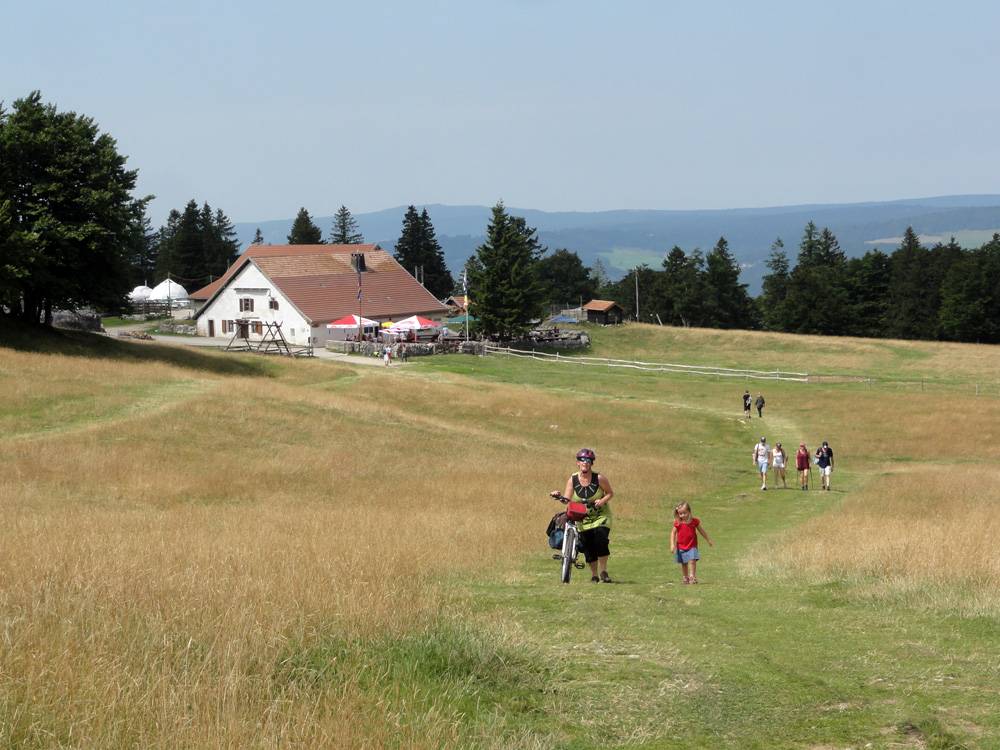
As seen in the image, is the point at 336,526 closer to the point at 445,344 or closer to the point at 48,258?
the point at 48,258

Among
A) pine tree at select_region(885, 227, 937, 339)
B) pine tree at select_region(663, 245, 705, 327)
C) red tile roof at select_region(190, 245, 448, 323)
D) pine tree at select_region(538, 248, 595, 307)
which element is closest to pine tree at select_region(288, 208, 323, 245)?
pine tree at select_region(538, 248, 595, 307)

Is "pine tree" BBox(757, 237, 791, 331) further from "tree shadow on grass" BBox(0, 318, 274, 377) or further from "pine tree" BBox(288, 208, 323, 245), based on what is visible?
"tree shadow on grass" BBox(0, 318, 274, 377)

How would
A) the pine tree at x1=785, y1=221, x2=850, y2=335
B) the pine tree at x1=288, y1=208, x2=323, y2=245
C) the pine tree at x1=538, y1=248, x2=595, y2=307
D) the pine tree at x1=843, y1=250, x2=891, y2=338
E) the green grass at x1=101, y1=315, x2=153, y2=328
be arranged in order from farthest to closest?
the pine tree at x1=538, y1=248, x2=595, y2=307 < the pine tree at x1=288, y1=208, x2=323, y2=245 < the pine tree at x1=843, y1=250, x2=891, y2=338 < the pine tree at x1=785, y1=221, x2=850, y2=335 < the green grass at x1=101, y1=315, x2=153, y2=328

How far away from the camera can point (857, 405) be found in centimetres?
5494

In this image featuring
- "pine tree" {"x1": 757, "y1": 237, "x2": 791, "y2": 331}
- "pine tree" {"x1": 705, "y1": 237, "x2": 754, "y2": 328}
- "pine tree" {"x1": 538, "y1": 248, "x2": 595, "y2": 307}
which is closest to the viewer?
"pine tree" {"x1": 757, "y1": 237, "x2": 791, "y2": 331}

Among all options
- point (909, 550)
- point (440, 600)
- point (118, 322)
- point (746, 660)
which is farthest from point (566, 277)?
point (746, 660)

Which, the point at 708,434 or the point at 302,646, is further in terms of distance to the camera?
the point at 708,434

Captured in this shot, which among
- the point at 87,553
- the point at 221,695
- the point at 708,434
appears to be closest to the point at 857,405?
the point at 708,434

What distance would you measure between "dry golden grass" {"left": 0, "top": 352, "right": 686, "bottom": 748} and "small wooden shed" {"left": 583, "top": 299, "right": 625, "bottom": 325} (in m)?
79.4

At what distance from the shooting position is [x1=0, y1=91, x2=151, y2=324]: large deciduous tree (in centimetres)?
5294

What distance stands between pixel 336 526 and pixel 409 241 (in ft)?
415

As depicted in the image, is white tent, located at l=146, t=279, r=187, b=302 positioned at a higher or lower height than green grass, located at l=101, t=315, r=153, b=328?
higher

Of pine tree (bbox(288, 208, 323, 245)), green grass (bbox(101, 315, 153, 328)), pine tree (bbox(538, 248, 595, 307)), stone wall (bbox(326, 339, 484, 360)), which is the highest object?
pine tree (bbox(288, 208, 323, 245))

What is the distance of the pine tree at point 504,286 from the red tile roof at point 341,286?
25.8 feet
